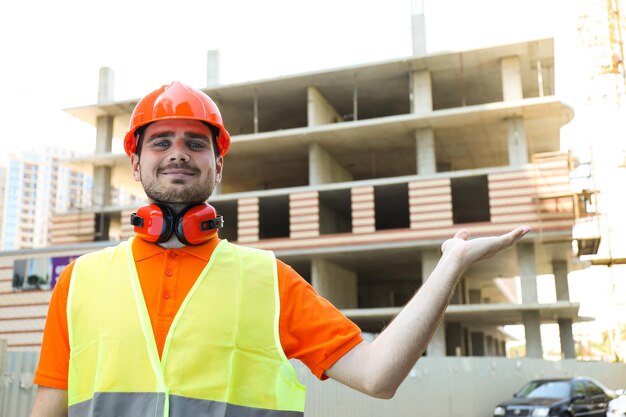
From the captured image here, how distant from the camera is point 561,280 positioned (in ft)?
114

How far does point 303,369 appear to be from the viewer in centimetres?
878

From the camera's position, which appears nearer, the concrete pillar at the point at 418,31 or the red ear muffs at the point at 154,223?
the red ear muffs at the point at 154,223

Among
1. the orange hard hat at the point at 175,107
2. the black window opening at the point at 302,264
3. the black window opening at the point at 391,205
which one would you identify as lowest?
the orange hard hat at the point at 175,107

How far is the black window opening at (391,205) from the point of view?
3206 cm

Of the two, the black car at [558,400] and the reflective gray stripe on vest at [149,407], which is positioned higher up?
the reflective gray stripe on vest at [149,407]

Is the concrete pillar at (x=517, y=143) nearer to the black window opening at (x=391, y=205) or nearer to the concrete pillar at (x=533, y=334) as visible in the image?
the black window opening at (x=391, y=205)

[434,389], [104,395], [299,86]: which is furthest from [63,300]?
[299,86]

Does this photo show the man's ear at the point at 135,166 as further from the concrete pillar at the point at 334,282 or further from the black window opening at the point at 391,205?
the black window opening at the point at 391,205

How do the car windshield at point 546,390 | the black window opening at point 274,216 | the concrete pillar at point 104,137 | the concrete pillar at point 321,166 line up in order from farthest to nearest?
the concrete pillar at point 104,137 → the black window opening at point 274,216 → the concrete pillar at point 321,166 → the car windshield at point 546,390

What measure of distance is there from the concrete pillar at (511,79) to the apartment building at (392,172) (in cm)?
6

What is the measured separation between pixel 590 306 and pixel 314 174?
15.1 metres

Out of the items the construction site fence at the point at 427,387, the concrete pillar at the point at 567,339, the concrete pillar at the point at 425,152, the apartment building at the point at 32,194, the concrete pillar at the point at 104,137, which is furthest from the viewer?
the apartment building at the point at 32,194

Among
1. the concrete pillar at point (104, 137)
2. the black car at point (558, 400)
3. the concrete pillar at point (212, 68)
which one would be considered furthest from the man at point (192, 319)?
the concrete pillar at point (104, 137)

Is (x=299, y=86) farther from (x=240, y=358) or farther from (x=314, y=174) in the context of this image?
(x=240, y=358)
